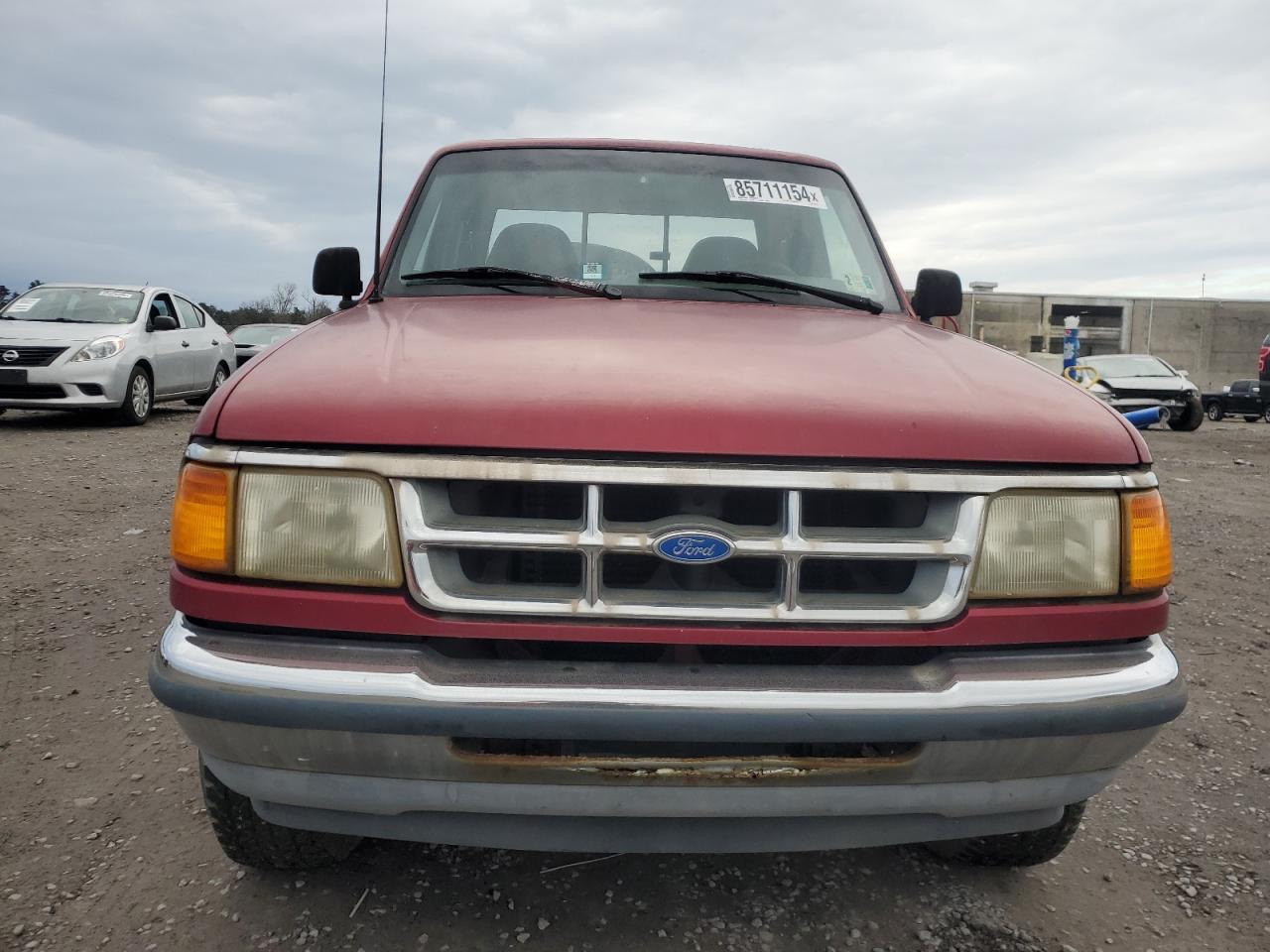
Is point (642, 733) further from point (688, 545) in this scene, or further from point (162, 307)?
point (162, 307)

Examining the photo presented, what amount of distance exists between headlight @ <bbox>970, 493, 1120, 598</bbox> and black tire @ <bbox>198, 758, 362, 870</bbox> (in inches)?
55.7

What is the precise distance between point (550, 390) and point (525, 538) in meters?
0.26

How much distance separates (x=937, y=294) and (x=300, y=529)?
2255mm

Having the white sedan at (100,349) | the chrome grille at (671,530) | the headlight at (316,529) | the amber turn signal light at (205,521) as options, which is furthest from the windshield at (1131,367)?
the amber turn signal light at (205,521)

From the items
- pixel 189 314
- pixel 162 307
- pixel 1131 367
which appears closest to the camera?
pixel 162 307

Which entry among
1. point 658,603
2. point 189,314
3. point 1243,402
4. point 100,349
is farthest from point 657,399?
point 1243,402

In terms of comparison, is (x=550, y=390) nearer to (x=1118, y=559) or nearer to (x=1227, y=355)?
(x=1118, y=559)

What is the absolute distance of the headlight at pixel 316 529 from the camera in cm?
152

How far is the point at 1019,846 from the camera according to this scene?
2029 mm

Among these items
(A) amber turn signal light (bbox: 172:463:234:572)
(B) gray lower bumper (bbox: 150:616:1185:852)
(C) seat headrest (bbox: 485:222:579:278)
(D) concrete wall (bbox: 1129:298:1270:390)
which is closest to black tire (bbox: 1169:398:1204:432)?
(C) seat headrest (bbox: 485:222:579:278)

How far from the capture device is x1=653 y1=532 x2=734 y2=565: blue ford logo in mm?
1482

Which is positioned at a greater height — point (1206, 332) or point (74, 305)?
point (1206, 332)

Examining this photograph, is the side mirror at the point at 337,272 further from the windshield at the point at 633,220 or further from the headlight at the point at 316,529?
the headlight at the point at 316,529

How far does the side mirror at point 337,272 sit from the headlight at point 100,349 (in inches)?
322
